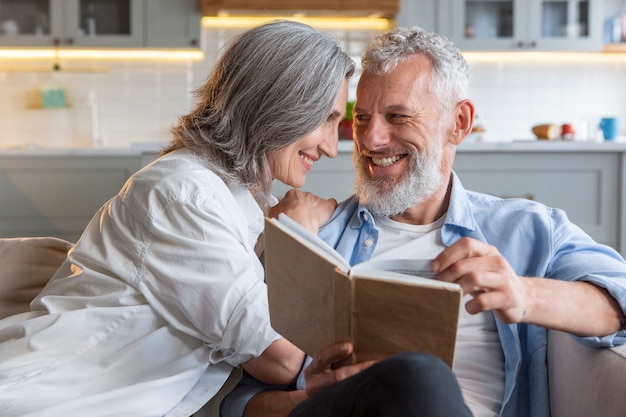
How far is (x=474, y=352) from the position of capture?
1843 millimetres

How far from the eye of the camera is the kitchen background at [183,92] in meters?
6.05

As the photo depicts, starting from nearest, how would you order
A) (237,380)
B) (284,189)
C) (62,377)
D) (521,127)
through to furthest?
1. (62,377)
2. (237,380)
3. (284,189)
4. (521,127)

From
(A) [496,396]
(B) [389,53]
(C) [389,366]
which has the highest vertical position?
(B) [389,53]

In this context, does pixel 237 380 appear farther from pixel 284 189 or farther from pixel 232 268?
pixel 284 189

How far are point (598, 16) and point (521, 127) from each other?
933 mm

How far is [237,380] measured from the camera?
1.79 m

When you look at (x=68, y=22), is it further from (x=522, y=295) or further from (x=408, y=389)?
(x=408, y=389)

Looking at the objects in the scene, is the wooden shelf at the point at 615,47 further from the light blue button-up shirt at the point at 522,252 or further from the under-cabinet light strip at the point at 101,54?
the light blue button-up shirt at the point at 522,252

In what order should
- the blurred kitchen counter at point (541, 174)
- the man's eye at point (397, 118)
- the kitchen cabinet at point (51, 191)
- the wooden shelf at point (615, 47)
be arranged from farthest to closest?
1. the wooden shelf at point (615, 47)
2. the kitchen cabinet at point (51, 191)
3. the blurred kitchen counter at point (541, 174)
4. the man's eye at point (397, 118)

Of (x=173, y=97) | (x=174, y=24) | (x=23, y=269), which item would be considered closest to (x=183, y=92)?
(x=173, y=97)

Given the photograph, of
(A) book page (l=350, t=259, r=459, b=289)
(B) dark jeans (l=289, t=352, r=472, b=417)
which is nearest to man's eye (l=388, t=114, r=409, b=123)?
(A) book page (l=350, t=259, r=459, b=289)

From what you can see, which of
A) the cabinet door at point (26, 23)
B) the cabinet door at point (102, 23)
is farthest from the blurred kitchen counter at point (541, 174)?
the cabinet door at point (26, 23)

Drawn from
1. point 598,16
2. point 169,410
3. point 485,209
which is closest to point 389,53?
point 485,209

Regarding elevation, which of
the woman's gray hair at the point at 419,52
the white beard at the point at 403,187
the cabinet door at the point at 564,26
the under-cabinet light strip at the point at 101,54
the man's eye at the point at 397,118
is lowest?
the white beard at the point at 403,187
